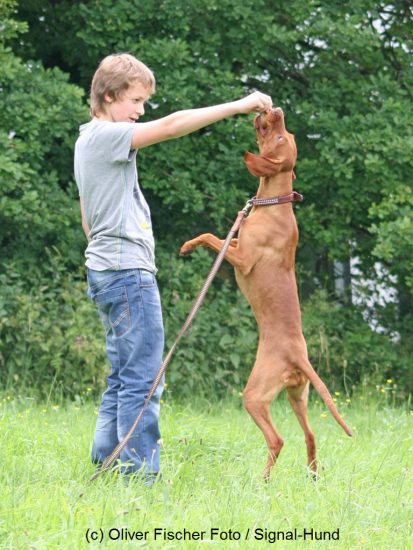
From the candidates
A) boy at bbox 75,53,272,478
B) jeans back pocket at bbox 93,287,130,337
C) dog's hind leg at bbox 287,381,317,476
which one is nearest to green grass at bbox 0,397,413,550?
dog's hind leg at bbox 287,381,317,476

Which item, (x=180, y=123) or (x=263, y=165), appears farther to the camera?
(x=263, y=165)

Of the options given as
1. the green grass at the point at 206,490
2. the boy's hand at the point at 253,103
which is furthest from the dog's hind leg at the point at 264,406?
the boy's hand at the point at 253,103

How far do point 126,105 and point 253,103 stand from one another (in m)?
0.56

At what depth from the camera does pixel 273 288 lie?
15.1 feet

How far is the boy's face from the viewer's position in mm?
4219

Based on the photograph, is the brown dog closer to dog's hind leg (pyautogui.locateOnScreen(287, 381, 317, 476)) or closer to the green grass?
dog's hind leg (pyautogui.locateOnScreen(287, 381, 317, 476))

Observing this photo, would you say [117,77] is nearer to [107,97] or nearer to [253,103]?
[107,97]

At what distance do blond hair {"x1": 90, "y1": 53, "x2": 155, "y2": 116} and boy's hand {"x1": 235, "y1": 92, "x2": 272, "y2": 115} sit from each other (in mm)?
451

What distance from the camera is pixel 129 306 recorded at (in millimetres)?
4203

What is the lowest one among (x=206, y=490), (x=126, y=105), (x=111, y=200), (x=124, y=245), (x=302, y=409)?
(x=206, y=490)

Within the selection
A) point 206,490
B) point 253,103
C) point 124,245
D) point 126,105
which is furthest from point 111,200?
point 206,490

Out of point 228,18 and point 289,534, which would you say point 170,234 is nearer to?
point 228,18

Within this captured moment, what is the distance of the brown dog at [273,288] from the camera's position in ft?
14.9

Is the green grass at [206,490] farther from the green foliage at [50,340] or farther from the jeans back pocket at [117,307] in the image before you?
the green foliage at [50,340]
